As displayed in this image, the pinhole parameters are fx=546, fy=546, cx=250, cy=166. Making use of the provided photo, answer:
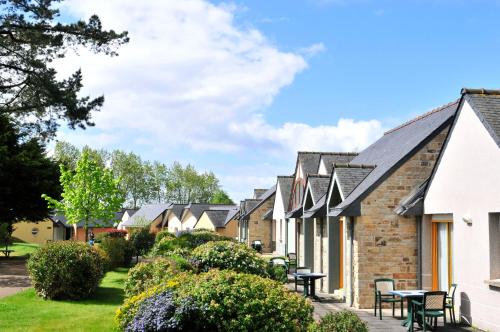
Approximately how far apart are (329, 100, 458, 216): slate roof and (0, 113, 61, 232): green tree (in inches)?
901

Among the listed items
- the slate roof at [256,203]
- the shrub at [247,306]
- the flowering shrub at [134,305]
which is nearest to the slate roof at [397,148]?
the shrub at [247,306]

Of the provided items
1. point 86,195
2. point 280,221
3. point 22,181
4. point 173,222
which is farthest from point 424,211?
point 173,222

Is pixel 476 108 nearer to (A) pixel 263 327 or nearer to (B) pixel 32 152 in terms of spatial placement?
(A) pixel 263 327

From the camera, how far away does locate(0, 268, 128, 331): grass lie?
12.3 metres

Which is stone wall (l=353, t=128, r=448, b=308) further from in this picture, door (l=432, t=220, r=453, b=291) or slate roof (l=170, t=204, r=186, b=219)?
slate roof (l=170, t=204, r=186, b=219)

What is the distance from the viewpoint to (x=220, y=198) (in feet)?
377

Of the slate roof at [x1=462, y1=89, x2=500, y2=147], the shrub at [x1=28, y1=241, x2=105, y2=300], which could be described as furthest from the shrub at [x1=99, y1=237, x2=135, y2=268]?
the slate roof at [x1=462, y1=89, x2=500, y2=147]

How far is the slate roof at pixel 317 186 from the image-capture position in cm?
2250

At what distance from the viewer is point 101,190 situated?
1359 inches

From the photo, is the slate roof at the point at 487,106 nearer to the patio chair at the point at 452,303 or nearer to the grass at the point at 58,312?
the patio chair at the point at 452,303

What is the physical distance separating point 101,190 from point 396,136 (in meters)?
20.4

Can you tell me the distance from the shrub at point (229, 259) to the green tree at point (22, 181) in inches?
877

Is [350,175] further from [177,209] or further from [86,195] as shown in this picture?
[177,209]

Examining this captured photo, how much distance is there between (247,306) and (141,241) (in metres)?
26.4
